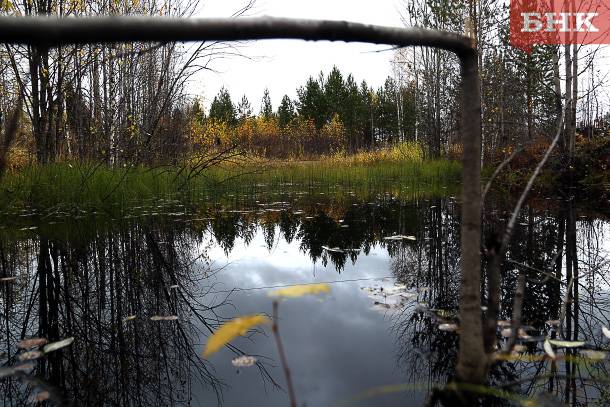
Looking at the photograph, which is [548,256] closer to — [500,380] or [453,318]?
[453,318]

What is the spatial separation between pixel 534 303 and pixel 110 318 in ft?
7.23

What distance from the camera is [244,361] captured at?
1.52 m

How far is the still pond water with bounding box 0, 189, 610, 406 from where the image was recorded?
1329mm

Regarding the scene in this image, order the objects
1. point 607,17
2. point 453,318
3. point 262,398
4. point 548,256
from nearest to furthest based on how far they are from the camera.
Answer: point 262,398 → point 453,318 → point 548,256 → point 607,17

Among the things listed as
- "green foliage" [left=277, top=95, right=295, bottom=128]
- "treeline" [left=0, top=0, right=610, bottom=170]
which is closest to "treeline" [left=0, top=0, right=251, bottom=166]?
"treeline" [left=0, top=0, right=610, bottom=170]

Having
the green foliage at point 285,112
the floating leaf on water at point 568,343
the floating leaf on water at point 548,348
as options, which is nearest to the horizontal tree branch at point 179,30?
the floating leaf on water at point 548,348

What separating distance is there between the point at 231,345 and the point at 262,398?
Answer: 0.45m

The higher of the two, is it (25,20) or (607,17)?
(607,17)

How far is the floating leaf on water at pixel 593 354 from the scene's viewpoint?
55.8 inches

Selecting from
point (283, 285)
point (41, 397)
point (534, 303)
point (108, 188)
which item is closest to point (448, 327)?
point (534, 303)

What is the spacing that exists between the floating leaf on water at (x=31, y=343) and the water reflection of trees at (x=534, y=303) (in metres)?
1.49

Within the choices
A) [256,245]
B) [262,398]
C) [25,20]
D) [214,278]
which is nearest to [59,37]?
[25,20]

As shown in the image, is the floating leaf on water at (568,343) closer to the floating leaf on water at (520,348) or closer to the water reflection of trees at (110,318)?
the floating leaf on water at (520,348)

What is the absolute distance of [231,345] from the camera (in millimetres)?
1700
